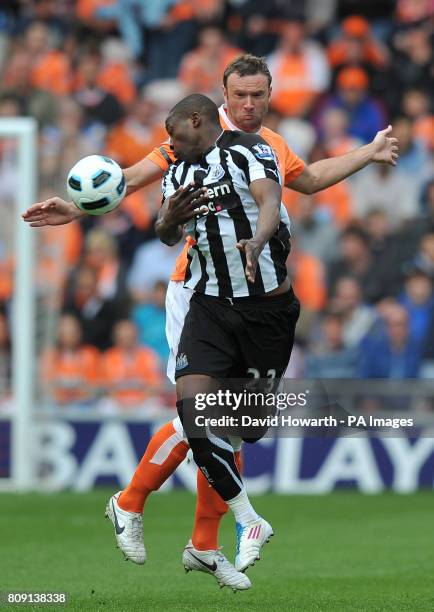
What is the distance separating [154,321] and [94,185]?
8.07 m

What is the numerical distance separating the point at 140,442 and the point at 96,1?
7.67 m

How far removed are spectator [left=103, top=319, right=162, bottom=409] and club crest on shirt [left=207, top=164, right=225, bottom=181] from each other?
723cm

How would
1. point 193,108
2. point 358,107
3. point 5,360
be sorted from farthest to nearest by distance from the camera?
point 358,107 < point 5,360 < point 193,108

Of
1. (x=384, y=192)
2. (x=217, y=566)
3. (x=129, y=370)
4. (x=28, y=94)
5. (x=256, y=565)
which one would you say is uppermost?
(x=28, y=94)

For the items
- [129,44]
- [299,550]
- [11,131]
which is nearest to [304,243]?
[11,131]

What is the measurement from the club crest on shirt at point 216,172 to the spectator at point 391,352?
735 centimetres

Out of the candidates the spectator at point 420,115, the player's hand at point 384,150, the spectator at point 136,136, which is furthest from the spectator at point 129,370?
the player's hand at point 384,150

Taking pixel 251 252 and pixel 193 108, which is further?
pixel 193 108

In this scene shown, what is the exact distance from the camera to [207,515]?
7629mm

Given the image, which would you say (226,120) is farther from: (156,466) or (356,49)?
(356,49)

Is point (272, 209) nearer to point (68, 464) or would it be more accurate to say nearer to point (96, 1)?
point (68, 464)

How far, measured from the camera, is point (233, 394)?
23.8 feet

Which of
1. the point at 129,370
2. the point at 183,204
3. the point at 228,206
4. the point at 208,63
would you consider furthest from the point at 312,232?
the point at 183,204

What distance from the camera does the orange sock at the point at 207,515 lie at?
297 inches
